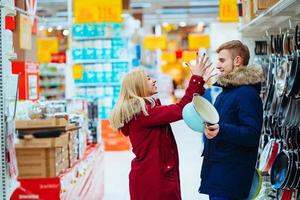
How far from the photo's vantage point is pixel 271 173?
4387mm

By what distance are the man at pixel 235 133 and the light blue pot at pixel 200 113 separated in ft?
0.25

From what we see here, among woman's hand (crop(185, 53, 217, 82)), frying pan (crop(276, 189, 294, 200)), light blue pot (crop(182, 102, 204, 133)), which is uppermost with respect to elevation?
woman's hand (crop(185, 53, 217, 82))

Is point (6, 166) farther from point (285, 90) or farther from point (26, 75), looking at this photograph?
point (26, 75)

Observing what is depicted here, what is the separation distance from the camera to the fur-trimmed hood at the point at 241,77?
10.8ft

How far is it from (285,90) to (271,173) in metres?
0.73

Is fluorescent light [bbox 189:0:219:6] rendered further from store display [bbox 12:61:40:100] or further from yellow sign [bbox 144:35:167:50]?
store display [bbox 12:61:40:100]

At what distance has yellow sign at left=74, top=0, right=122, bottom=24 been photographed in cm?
1196

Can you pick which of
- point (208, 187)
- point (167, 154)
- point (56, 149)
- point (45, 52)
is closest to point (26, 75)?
point (56, 149)

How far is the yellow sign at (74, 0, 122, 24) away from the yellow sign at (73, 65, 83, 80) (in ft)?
3.33

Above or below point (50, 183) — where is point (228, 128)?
above

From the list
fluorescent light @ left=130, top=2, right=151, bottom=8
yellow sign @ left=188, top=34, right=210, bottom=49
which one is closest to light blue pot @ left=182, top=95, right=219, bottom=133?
fluorescent light @ left=130, top=2, right=151, bottom=8

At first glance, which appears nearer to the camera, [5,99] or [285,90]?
[5,99]

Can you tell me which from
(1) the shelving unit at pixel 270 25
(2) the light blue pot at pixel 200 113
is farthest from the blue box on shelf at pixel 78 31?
(2) the light blue pot at pixel 200 113

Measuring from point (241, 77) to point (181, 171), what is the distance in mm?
5643
